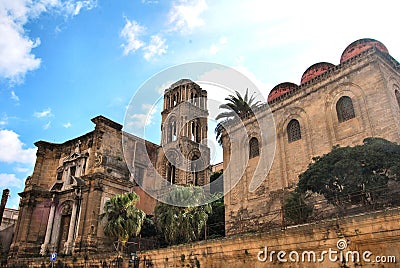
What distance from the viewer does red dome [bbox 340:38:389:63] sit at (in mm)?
18625

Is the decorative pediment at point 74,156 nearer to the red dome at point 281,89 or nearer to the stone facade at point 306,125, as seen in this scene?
the stone facade at point 306,125

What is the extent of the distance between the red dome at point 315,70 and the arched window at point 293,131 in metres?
2.94

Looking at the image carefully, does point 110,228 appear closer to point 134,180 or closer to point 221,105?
point 134,180

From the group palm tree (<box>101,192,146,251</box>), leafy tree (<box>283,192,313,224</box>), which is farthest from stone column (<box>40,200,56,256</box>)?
leafy tree (<box>283,192,313,224</box>)

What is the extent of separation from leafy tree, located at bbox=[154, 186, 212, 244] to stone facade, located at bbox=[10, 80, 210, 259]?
7.12m

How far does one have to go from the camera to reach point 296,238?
8703 millimetres

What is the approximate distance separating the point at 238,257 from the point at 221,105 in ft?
63.8

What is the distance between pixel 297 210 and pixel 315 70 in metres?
10.5

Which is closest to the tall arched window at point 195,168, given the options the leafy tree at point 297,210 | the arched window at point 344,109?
the arched window at point 344,109

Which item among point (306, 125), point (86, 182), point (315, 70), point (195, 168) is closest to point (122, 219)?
point (86, 182)

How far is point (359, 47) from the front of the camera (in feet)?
61.6

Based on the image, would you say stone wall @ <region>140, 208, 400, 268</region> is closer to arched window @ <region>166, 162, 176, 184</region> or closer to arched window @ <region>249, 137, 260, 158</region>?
arched window @ <region>249, 137, 260, 158</region>

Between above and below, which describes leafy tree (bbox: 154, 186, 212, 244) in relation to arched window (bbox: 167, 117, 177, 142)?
below

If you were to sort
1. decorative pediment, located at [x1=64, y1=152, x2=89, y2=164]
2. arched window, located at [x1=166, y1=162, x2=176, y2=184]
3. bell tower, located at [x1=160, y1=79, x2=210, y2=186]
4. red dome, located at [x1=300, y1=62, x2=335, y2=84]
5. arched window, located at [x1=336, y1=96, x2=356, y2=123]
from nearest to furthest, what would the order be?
arched window, located at [x1=336, y1=96, x2=356, y2=123] < red dome, located at [x1=300, y1=62, x2=335, y2=84] < decorative pediment, located at [x1=64, y1=152, x2=89, y2=164] < arched window, located at [x1=166, y1=162, x2=176, y2=184] < bell tower, located at [x1=160, y1=79, x2=210, y2=186]
